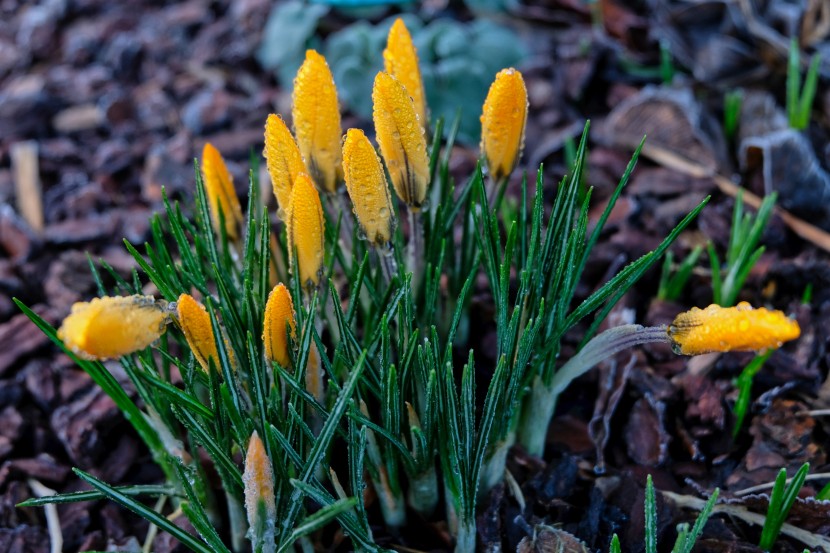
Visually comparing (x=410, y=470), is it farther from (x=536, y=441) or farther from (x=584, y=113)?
(x=584, y=113)

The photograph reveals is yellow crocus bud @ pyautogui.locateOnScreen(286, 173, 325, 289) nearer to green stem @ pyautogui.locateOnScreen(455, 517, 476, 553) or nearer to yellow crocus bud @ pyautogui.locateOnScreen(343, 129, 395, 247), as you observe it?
yellow crocus bud @ pyautogui.locateOnScreen(343, 129, 395, 247)

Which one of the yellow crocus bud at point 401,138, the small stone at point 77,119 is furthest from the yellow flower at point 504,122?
the small stone at point 77,119

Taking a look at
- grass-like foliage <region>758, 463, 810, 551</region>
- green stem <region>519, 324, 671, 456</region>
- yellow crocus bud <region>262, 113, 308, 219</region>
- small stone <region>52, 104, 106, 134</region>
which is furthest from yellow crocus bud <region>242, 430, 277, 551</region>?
small stone <region>52, 104, 106, 134</region>

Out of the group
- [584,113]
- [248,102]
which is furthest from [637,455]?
[248,102]

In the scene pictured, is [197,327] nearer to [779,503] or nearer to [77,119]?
[779,503]

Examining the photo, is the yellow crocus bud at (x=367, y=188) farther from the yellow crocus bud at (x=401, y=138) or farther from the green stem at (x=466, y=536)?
the green stem at (x=466, y=536)

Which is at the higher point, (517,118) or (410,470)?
(517,118)

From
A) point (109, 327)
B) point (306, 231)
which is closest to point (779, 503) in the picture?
point (306, 231)

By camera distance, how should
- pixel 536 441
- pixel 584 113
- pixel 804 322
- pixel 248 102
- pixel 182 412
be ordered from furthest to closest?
pixel 248 102 → pixel 584 113 → pixel 804 322 → pixel 536 441 → pixel 182 412
